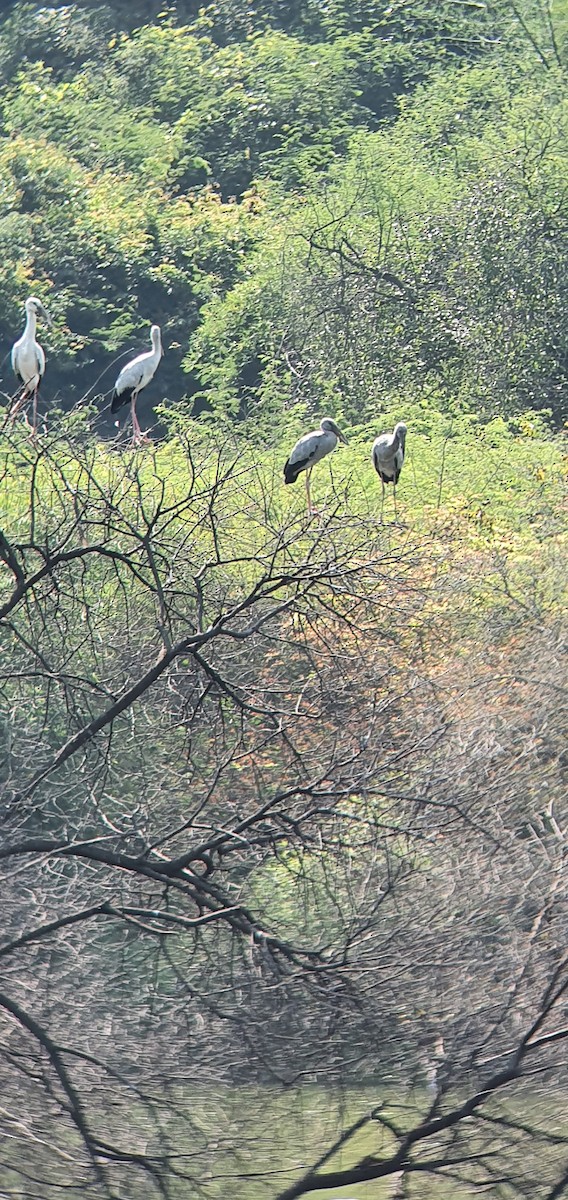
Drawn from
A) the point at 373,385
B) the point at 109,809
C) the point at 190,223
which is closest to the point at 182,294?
the point at 190,223

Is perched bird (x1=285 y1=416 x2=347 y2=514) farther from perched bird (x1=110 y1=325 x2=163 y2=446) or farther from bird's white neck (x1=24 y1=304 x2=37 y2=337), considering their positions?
bird's white neck (x1=24 y1=304 x2=37 y2=337)

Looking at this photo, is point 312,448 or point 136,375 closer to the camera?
point 312,448

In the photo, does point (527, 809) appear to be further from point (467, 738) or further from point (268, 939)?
point (268, 939)

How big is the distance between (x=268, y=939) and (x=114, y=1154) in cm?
87

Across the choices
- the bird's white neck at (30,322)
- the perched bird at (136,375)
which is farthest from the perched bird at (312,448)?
the bird's white neck at (30,322)

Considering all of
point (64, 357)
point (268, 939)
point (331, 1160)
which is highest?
point (64, 357)

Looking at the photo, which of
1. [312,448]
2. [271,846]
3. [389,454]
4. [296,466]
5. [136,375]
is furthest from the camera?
[136,375]

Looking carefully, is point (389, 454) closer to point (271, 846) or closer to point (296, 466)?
point (296, 466)

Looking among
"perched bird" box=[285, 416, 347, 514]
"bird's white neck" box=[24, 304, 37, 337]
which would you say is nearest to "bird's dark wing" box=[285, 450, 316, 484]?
"perched bird" box=[285, 416, 347, 514]

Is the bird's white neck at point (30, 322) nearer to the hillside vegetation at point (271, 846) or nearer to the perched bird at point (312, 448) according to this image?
the hillside vegetation at point (271, 846)

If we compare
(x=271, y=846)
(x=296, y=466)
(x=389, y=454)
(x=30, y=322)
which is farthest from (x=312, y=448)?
(x=271, y=846)

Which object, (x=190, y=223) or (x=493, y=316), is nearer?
(x=493, y=316)

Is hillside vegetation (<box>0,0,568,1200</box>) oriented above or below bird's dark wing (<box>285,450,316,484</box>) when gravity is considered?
below

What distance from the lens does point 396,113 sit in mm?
21797
